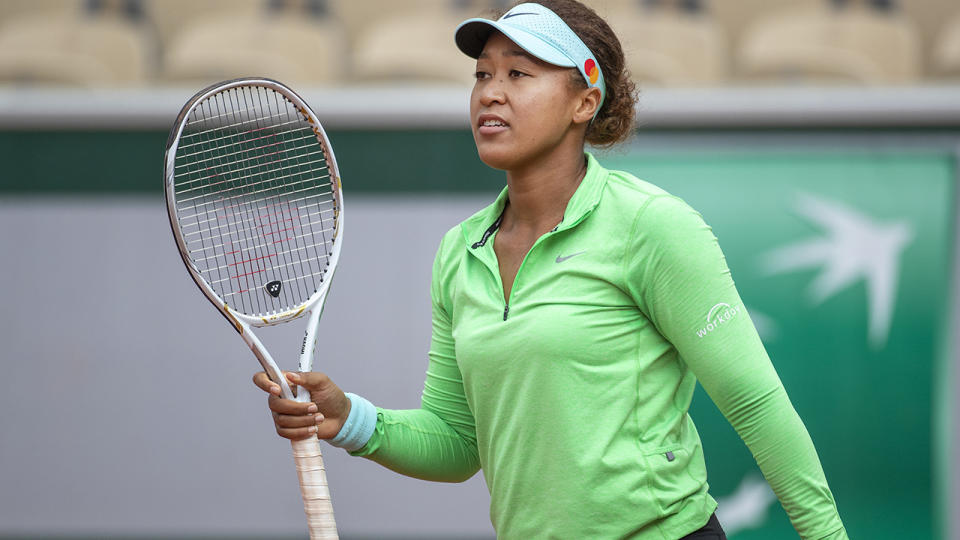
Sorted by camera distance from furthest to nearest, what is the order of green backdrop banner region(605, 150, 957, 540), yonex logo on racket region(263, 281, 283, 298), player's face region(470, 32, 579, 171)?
green backdrop banner region(605, 150, 957, 540) → yonex logo on racket region(263, 281, 283, 298) → player's face region(470, 32, 579, 171)

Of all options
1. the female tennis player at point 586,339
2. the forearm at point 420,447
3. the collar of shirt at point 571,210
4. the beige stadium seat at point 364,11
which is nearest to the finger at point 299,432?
the female tennis player at point 586,339

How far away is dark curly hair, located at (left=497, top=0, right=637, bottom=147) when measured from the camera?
174 centimetres

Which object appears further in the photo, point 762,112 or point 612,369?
point 762,112

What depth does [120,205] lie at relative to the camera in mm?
3896

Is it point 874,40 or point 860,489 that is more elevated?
point 874,40

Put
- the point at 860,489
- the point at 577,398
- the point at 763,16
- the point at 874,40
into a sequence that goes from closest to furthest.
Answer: the point at 577,398 < the point at 860,489 < the point at 874,40 < the point at 763,16

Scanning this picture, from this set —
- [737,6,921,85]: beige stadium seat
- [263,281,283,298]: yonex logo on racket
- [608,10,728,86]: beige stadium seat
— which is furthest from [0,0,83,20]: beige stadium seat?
[263,281,283,298]: yonex logo on racket

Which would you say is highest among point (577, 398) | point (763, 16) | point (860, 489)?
point (763, 16)

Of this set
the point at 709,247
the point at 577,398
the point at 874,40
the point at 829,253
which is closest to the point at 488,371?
the point at 577,398

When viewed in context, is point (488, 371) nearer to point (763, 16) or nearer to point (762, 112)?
point (762, 112)

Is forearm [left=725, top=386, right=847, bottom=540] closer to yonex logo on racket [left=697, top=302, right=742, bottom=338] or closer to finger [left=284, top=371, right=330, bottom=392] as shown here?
yonex logo on racket [left=697, top=302, right=742, bottom=338]

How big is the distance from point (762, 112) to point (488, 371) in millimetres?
2385

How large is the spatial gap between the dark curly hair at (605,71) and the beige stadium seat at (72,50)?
3.27 metres

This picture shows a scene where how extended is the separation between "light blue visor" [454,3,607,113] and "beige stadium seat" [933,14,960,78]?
3.27m
